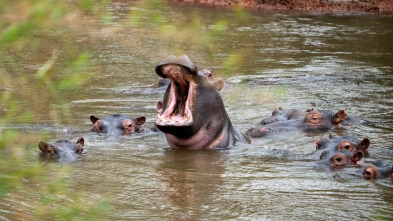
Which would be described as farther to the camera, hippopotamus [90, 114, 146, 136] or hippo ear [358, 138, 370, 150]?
hippopotamus [90, 114, 146, 136]

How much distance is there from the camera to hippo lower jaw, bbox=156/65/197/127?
6.79m

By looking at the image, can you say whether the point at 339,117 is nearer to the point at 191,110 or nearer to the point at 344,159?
the point at 344,159

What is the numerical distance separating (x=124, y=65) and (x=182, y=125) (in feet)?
20.3

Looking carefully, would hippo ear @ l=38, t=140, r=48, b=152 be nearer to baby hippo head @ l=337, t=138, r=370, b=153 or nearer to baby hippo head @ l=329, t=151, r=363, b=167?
baby hippo head @ l=329, t=151, r=363, b=167

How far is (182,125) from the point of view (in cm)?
Answer: 686

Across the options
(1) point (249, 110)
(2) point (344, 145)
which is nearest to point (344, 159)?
(2) point (344, 145)

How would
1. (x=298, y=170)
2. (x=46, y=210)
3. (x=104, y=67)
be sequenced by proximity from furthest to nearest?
(x=104, y=67)
(x=298, y=170)
(x=46, y=210)

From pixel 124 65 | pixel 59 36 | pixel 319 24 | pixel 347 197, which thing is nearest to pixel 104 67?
pixel 124 65

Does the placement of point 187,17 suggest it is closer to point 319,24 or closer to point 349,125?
point 319,24

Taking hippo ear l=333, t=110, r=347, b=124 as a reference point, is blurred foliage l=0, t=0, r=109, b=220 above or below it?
above

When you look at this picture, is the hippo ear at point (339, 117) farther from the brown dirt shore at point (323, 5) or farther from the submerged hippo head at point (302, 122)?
the brown dirt shore at point (323, 5)

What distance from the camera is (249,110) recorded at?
384 inches

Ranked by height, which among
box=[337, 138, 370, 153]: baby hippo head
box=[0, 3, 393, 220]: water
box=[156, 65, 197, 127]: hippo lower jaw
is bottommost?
box=[0, 3, 393, 220]: water

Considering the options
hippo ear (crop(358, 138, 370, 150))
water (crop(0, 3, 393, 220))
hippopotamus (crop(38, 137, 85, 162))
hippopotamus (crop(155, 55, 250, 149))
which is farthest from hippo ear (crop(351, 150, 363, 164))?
hippopotamus (crop(38, 137, 85, 162))
